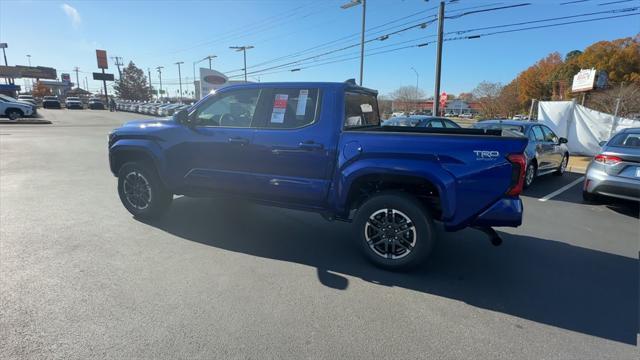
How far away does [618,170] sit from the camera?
5.41m

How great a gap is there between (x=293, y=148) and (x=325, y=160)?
0.42 metres

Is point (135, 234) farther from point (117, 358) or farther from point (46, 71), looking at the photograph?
point (46, 71)

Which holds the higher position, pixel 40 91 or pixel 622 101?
pixel 40 91

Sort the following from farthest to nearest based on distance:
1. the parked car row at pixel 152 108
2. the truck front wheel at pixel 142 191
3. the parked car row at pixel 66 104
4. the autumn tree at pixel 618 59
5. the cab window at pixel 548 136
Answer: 1. the autumn tree at pixel 618 59
2. the parked car row at pixel 66 104
3. the parked car row at pixel 152 108
4. the cab window at pixel 548 136
5. the truck front wheel at pixel 142 191

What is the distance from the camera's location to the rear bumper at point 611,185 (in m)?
5.24

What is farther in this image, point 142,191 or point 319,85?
point 142,191

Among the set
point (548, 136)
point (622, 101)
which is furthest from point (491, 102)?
point (548, 136)

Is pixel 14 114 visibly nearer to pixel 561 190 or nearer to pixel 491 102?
pixel 561 190

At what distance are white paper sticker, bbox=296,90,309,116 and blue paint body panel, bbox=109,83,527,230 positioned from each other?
107mm

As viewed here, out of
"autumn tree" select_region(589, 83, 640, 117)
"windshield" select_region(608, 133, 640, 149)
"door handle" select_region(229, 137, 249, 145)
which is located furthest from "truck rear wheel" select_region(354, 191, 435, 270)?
"autumn tree" select_region(589, 83, 640, 117)

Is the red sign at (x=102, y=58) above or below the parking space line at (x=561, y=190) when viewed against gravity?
above

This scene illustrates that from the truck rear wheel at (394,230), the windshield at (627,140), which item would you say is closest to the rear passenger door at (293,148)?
the truck rear wheel at (394,230)

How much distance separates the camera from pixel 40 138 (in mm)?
14984

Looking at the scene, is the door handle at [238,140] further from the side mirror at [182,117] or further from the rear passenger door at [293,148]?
the side mirror at [182,117]
